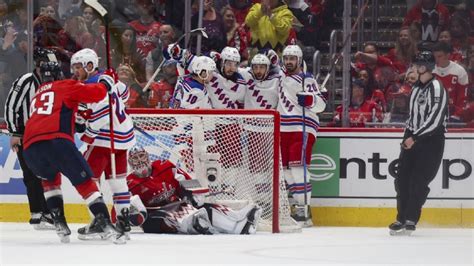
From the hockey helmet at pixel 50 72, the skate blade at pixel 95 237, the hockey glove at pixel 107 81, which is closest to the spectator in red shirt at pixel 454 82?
the hockey glove at pixel 107 81

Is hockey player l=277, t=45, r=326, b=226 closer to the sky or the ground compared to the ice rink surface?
closer to the sky

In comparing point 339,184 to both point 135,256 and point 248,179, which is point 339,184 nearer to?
point 248,179

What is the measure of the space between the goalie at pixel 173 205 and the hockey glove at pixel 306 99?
1.28 m

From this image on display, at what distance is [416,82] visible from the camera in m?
10.9

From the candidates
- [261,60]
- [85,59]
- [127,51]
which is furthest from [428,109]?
[127,51]

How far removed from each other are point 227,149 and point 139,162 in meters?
0.86

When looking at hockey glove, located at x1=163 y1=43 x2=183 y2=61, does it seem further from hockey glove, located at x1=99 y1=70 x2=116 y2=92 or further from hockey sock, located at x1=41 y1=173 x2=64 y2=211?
hockey sock, located at x1=41 y1=173 x2=64 y2=211

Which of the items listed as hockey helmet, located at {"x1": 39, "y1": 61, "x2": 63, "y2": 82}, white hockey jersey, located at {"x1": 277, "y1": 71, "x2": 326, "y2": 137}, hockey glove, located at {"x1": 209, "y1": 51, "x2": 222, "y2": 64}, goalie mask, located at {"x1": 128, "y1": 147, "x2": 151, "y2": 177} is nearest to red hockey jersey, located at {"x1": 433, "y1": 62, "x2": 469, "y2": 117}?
white hockey jersey, located at {"x1": 277, "y1": 71, "x2": 326, "y2": 137}

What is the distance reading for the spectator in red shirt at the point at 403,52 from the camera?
11961 mm

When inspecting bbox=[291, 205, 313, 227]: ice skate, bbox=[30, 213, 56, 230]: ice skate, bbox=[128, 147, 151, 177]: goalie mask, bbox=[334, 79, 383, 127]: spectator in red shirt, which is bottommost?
bbox=[291, 205, 313, 227]: ice skate

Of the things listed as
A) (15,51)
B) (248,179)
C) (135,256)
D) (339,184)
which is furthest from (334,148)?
(135,256)

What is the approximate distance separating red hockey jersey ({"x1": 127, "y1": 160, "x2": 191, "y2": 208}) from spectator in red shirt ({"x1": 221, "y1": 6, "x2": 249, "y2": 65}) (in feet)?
6.83

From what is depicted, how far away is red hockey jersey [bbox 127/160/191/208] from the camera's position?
10.7 m

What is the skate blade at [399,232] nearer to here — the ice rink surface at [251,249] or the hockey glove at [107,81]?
the ice rink surface at [251,249]
